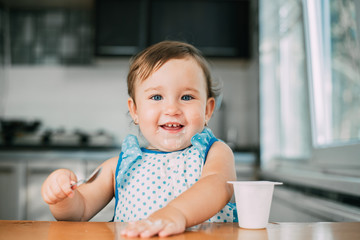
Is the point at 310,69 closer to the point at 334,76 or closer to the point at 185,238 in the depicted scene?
the point at 334,76

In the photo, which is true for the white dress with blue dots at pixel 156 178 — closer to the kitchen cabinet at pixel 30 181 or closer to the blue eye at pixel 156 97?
the blue eye at pixel 156 97

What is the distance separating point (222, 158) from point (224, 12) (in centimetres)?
243

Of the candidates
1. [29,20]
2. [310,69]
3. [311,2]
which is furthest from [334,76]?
[29,20]

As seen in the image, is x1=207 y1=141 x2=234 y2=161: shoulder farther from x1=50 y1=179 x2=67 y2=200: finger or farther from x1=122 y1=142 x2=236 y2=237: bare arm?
x1=50 y1=179 x2=67 y2=200: finger

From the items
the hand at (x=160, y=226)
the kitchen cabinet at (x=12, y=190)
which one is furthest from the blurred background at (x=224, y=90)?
the hand at (x=160, y=226)

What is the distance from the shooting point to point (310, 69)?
75.4 inches

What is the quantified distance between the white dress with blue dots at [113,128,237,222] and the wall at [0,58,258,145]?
2419 mm

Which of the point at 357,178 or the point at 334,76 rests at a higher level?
the point at 334,76

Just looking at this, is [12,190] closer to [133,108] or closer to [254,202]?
[133,108]

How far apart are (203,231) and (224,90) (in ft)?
9.32

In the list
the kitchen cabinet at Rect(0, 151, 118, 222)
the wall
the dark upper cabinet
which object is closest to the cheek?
the kitchen cabinet at Rect(0, 151, 118, 222)

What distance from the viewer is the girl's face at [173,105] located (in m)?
0.99

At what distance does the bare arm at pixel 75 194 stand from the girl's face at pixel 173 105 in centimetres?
16

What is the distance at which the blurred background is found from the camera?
170cm
